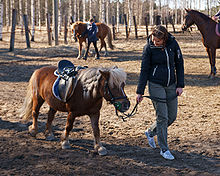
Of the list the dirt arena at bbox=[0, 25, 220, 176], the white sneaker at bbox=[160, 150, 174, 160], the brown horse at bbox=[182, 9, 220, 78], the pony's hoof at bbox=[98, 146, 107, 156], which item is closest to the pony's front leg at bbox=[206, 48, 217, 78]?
the brown horse at bbox=[182, 9, 220, 78]

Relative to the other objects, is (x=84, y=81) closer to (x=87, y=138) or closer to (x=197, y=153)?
(x=87, y=138)

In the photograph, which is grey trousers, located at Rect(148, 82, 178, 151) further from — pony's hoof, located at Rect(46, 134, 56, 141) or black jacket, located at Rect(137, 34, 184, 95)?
pony's hoof, located at Rect(46, 134, 56, 141)

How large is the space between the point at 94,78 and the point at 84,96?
32cm

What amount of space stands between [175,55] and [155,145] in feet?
5.02

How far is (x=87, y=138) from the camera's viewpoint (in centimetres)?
559

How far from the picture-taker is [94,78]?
4465 mm

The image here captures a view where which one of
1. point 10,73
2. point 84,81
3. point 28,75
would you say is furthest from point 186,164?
point 10,73

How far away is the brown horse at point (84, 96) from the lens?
4164mm

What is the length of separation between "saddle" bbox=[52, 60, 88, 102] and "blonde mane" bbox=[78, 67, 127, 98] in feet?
0.50

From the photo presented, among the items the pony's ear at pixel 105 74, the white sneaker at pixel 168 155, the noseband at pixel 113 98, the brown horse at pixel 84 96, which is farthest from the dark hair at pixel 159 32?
the white sneaker at pixel 168 155

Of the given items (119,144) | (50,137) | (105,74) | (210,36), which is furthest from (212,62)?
(105,74)

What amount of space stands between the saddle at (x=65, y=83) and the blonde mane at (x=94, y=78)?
15 centimetres

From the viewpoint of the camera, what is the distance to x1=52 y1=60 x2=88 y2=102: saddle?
470 centimetres

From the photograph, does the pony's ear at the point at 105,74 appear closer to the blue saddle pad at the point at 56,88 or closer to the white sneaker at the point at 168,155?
the blue saddle pad at the point at 56,88
